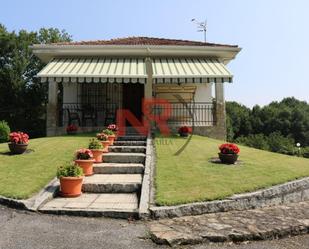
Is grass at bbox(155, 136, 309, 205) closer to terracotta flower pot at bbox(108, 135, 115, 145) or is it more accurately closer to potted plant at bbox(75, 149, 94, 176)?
terracotta flower pot at bbox(108, 135, 115, 145)

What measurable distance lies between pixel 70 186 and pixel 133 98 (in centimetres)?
1430

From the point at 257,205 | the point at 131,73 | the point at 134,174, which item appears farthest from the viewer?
the point at 131,73

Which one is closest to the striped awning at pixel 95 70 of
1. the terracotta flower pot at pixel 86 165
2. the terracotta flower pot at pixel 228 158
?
the terracotta flower pot at pixel 228 158

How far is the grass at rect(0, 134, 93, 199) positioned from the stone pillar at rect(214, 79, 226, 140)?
7.62 m

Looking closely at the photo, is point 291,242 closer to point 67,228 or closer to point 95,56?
point 67,228

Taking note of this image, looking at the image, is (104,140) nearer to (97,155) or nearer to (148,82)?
(97,155)

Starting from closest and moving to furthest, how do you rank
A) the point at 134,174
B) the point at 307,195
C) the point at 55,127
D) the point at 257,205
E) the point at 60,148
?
the point at 257,205 < the point at 307,195 < the point at 134,174 < the point at 60,148 < the point at 55,127

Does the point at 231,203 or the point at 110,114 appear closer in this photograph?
the point at 231,203

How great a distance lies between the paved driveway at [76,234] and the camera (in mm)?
6449

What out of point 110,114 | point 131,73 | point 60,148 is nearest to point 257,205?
point 60,148

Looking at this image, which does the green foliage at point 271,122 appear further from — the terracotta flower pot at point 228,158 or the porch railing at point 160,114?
the terracotta flower pot at point 228,158

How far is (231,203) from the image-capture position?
344 inches

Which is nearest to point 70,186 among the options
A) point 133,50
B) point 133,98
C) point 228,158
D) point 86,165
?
point 86,165

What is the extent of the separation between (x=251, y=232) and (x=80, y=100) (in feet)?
56.0
